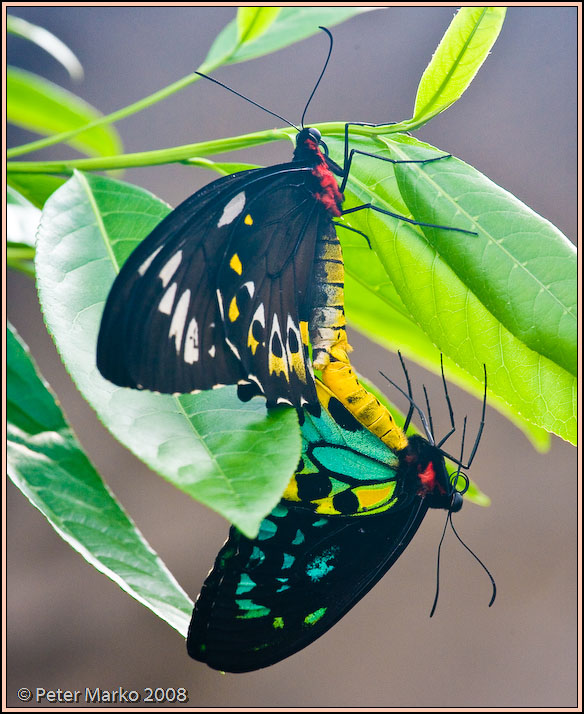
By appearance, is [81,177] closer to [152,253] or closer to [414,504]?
[152,253]

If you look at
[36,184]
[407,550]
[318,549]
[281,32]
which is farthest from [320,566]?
[407,550]

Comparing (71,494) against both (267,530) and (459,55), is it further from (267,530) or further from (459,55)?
(459,55)

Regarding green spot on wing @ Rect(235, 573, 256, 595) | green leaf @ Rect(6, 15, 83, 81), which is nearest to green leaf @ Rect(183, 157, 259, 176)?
green spot on wing @ Rect(235, 573, 256, 595)

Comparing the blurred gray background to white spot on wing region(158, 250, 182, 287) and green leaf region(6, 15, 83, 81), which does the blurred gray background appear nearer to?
green leaf region(6, 15, 83, 81)

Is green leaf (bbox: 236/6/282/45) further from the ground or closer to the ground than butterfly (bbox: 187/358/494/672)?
further from the ground

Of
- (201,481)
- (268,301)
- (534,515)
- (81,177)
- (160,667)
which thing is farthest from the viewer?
(534,515)

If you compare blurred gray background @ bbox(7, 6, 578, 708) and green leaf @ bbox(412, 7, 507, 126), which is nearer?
green leaf @ bbox(412, 7, 507, 126)

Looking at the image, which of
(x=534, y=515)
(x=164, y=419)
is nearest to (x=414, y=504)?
(x=164, y=419)
